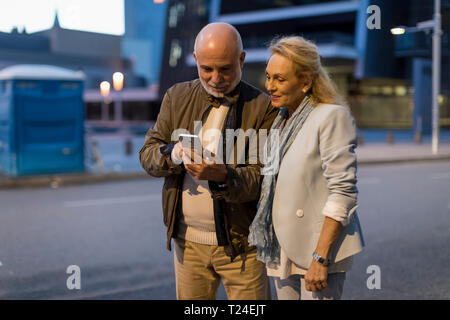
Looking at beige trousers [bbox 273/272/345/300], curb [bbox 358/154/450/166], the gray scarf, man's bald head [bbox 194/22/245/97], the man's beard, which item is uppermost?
man's bald head [bbox 194/22/245/97]

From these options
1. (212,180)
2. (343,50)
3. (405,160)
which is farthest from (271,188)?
(343,50)

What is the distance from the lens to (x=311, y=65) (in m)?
2.16

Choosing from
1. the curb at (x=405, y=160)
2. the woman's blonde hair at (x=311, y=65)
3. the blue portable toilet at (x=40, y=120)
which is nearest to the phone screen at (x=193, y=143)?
the woman's blonde hair at (x=311, y=65)

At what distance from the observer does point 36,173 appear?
1156 centimetres

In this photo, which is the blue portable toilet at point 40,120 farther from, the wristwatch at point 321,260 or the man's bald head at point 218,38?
the wristwatch at point 321,260

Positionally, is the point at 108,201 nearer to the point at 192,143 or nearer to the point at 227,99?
the point at 227,99

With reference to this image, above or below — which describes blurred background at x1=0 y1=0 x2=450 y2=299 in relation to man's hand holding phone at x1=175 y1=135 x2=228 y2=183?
below

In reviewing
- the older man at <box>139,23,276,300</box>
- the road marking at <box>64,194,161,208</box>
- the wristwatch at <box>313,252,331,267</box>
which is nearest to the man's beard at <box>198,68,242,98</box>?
the older man at <box>139,23,276,300</box>

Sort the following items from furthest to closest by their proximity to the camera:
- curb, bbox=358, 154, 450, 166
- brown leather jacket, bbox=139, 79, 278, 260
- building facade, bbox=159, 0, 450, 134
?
building facade, bbox=159, 0, 450, 134, curb, bbox=358, 154, 450, 166, brown leather jacket, bbox=139, 79, 278, 260

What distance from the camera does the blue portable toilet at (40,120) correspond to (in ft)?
36.9

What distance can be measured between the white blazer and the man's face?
1.22 ft

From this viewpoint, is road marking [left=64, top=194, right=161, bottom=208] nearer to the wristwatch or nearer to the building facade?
the wristwatch

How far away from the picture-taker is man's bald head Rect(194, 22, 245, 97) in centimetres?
213

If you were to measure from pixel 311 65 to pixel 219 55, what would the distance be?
0.38 meters
